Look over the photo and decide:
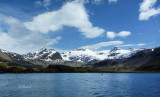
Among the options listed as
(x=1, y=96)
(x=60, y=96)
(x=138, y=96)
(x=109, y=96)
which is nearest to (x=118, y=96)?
(x=109, y=96)

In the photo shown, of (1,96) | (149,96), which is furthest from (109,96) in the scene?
(1,96)

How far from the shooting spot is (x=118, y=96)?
79.4 meters

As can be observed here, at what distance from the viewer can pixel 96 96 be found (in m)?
79.6

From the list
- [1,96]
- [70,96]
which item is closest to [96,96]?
[70,96]

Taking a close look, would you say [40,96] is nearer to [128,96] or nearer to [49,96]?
[49,96]

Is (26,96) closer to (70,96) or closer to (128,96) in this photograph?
(70,96)

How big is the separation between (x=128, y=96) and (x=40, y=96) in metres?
37.3

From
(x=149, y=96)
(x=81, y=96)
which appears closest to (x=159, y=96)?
(x=149, y=96)

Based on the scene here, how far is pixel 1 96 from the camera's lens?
78.7m

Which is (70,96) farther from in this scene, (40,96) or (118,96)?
(118,96)

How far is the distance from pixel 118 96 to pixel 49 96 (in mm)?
29304

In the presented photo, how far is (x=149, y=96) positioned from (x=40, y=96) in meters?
46.1

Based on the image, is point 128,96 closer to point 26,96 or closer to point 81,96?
point 81,96

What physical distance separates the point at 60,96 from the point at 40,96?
8377 mm
